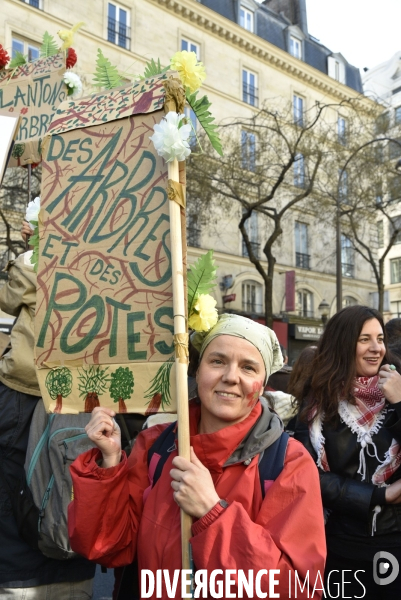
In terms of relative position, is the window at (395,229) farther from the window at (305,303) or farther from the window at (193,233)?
the window at (193,233)

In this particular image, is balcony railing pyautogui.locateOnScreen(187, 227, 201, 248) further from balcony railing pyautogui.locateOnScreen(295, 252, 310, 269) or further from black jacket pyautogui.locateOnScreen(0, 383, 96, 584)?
black jacket pyautogui.locateOnScreen(0, 383, 96, 584)

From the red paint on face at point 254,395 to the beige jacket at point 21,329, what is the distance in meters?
0.99

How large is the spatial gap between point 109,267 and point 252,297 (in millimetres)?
20025

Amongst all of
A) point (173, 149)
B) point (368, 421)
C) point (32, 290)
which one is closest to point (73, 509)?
Result: point (32, 290)

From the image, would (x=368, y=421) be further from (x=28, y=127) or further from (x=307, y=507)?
(x=28, y=127)

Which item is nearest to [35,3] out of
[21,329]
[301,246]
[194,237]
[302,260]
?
[194,237]

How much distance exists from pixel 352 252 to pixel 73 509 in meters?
26.6

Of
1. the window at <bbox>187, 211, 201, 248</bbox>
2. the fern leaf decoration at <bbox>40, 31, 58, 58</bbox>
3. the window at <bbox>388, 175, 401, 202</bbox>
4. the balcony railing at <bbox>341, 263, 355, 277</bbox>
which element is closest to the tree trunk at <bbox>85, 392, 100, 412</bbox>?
the fern leaf decoration at <bbox>40, 31, 58, 58</bbox>

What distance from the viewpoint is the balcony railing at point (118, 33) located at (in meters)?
19.0

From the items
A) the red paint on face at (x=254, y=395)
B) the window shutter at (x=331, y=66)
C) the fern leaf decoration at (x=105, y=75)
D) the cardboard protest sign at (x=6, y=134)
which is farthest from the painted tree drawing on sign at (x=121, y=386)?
the window shutter at (x=331, y=66)

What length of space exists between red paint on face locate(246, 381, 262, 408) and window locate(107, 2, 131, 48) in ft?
64.6

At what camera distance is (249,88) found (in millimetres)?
22984

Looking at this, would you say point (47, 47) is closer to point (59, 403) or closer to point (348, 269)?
point (59, 403)

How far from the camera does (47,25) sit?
56.9 ft
